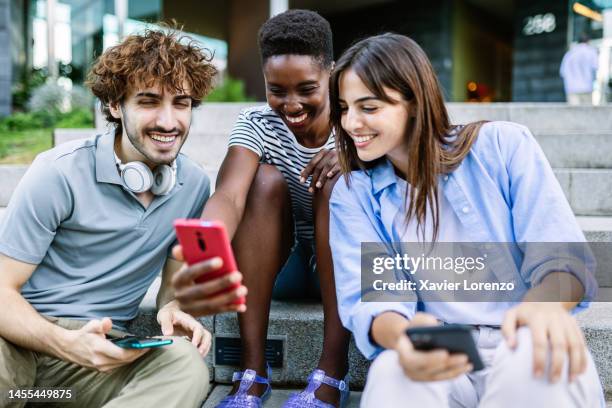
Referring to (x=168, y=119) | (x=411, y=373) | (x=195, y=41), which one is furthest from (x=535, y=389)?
(x=195, y=41)

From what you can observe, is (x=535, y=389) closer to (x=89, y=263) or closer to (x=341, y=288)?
(x=341, y=288)

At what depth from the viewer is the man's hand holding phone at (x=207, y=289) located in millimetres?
1403

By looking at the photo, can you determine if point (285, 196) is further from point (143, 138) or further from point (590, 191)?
point (590, 191)

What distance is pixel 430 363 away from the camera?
123 centimetres

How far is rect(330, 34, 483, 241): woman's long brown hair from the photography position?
168 cm

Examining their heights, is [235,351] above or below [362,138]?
below

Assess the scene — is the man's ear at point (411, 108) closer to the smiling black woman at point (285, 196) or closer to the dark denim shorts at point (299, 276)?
the smiling black woman at point (285, 196)

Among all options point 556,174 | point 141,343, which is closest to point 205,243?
point 141,343

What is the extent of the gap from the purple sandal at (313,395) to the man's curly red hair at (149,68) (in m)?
1.11

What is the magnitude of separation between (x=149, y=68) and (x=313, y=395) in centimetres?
125

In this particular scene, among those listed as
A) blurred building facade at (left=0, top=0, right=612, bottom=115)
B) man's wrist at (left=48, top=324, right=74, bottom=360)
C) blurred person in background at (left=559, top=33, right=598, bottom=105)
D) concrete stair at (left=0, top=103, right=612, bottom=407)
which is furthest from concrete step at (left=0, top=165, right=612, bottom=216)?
blurred building facade at (left=0, top=0, right=612, bottom=115)

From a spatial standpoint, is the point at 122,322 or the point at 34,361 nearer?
the point at 34,361

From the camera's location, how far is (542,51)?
43.9 ft

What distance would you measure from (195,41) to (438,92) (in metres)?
1.02
